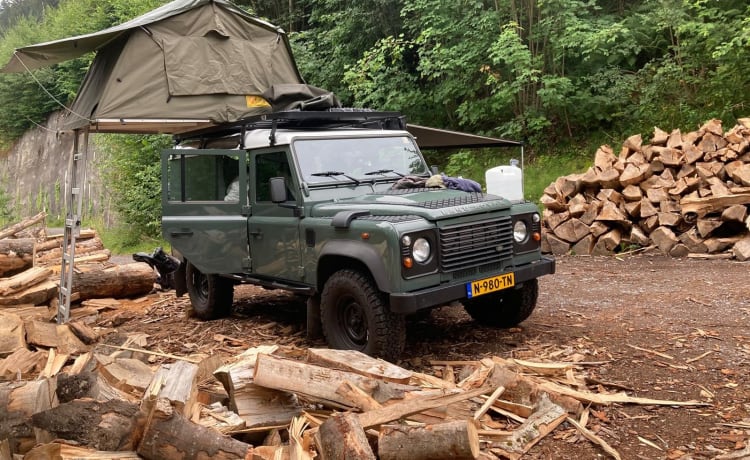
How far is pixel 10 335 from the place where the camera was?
6020mm

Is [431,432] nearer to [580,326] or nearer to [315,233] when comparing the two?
[315,233]

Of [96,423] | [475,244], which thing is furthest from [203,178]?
[96,423]

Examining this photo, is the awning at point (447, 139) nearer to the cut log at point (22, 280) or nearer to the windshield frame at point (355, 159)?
the windshield frame at point (355, 159)

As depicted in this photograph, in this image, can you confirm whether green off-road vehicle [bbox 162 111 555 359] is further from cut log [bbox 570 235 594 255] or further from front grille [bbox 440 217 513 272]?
cut log [bbox 570 235 594 255]

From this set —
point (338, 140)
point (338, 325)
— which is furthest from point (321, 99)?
point (338, 325)

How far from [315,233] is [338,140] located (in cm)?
114

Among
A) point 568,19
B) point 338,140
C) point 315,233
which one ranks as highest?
point 568,19

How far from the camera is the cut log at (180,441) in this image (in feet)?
11.3

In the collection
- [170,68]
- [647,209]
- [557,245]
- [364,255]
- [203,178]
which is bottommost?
[557,245]

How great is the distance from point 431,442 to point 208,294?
4871 millimetres

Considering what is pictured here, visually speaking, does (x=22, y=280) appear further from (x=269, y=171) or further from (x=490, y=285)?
(x=490, y=285)

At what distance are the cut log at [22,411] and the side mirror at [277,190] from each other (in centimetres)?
263

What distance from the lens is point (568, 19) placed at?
530 inches

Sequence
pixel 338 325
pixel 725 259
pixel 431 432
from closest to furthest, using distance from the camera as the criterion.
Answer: pixel 431 432
pixel 338 325
pixel 725 259
